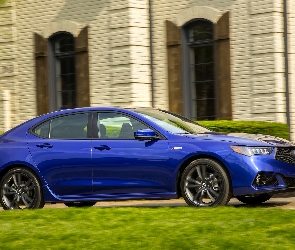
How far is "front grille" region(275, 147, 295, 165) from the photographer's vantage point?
446 inches

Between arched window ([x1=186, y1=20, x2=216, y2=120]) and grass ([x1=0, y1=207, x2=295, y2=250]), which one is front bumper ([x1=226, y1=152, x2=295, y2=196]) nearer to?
grass ([x1=0, y1=207, x2=295, y2=250])

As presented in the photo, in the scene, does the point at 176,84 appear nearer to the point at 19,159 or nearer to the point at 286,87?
the point at 286,87

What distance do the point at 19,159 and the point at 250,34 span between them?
26.3 feet

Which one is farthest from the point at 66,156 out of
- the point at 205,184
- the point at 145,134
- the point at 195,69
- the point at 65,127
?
the point at 195,69

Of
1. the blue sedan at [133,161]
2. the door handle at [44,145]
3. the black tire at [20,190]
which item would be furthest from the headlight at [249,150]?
the black tire at [20,190]

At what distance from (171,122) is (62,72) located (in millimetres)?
11164

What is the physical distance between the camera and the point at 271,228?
870 centimetres

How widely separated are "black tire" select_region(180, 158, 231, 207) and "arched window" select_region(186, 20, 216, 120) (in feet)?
28.6

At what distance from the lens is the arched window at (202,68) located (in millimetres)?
19987

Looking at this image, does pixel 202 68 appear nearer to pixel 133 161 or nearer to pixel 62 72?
pixel 62 72

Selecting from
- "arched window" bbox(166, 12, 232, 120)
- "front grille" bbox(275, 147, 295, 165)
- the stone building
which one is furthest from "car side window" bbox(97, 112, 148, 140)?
"arched window" bbox(166, 12, 232, 120)

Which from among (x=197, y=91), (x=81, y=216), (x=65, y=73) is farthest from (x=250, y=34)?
(x=81, y=216)

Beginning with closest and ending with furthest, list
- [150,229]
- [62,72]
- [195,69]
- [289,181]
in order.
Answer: [150,229] → [289,181] → [195,69] → [62,72]

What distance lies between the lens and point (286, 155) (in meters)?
11.5
